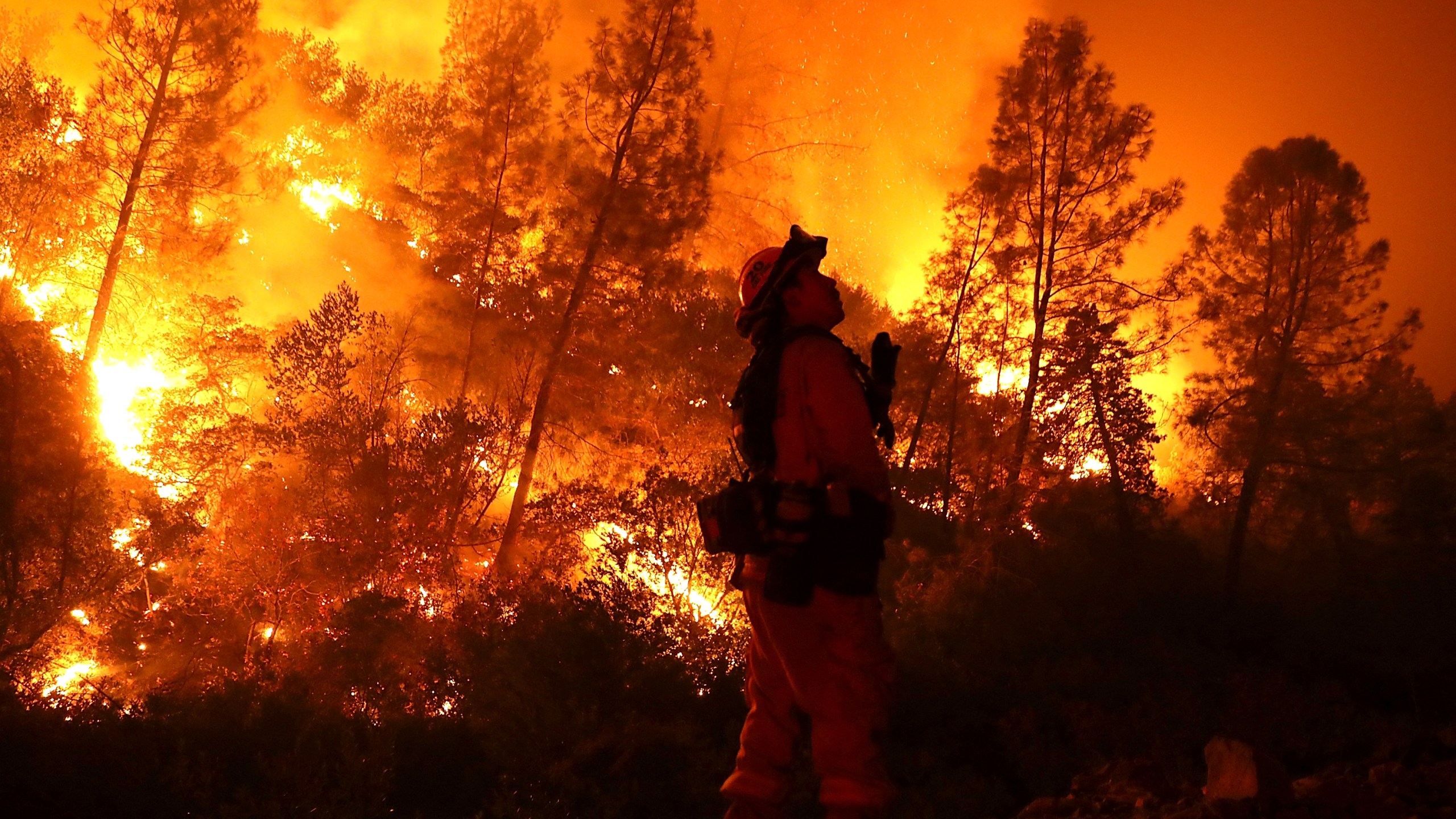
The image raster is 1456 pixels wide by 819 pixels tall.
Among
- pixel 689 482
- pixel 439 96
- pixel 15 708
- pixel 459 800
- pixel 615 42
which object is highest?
pixel 439 96

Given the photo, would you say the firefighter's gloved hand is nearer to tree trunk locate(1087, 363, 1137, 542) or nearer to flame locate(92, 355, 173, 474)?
tree trunk locate(1087, 363, 1137, 542)

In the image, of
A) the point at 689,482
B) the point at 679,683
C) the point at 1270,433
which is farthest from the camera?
the point at 1270,433

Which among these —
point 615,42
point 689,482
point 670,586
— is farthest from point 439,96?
point 670,586

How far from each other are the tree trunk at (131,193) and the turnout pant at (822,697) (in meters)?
15.4

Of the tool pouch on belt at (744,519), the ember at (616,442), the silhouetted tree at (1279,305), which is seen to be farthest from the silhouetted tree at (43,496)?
the silhouetted tree at (1279,305)

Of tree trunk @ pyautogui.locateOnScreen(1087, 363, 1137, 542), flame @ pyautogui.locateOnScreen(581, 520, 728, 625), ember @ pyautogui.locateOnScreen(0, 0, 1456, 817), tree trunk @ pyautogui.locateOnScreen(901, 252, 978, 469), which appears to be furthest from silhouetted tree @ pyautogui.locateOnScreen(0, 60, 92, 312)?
tree trunk @ pyautogui.locateOnScreen(1087, 363, 1137, 542)

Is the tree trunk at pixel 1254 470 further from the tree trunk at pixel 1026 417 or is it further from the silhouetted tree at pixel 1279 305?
the tree trunk at pixel 1026 417

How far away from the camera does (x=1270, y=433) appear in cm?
1631

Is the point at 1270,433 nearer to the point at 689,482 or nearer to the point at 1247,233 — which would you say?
the point at 1247,233

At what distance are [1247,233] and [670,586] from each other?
14.2 metres

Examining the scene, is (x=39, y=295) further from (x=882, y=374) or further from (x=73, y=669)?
(x=882, y=374)

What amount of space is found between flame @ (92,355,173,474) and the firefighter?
15.0m

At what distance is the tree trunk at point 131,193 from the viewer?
48.1 ft

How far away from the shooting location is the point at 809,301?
3639 mm
